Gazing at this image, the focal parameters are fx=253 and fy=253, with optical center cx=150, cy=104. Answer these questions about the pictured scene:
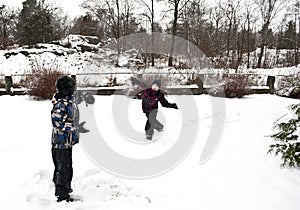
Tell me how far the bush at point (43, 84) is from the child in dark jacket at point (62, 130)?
6.62 m

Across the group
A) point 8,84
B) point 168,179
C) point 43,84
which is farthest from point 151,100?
point 8,84

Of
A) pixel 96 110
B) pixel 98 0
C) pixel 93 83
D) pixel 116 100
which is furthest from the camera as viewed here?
pixel 98 0

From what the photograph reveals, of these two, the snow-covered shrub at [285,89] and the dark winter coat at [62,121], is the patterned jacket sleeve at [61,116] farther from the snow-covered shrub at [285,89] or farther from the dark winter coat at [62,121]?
the snow-covered shrub at [285,89]

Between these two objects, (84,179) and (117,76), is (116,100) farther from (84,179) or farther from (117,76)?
(84,179)

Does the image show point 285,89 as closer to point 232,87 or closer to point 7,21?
point 232,87

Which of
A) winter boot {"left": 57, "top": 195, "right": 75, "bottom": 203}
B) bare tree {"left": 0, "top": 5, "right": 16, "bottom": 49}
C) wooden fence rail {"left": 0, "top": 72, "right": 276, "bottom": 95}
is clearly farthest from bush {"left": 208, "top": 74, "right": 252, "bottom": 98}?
bare tree {"left": 0, "top": 5, "right": 16, "bottom": 49}

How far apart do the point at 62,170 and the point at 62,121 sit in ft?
2.09

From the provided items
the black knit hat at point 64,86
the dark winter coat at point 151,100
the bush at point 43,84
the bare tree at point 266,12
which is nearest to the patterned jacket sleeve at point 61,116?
the black knit hat at point 64,86

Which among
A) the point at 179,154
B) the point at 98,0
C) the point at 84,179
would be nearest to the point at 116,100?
the point at 179,154

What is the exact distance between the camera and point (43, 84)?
29.9 feet

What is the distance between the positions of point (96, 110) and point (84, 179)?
14.0ft

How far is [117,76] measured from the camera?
12703 millimetres

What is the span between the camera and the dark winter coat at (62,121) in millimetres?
2924

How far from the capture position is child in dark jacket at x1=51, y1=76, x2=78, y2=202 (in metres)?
2.93
